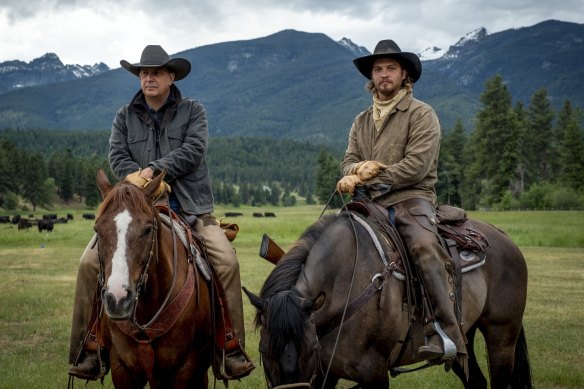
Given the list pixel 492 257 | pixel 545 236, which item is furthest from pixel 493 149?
pixel 492 257

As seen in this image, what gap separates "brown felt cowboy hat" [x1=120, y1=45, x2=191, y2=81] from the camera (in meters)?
5.59

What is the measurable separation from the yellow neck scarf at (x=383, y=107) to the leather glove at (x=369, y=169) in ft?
1.88

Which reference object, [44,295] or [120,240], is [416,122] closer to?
[120,240]

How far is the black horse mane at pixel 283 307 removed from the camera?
386 centimetres

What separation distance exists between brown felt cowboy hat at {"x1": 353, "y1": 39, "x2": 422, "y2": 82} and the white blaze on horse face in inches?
114

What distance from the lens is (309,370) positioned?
13.1 ft

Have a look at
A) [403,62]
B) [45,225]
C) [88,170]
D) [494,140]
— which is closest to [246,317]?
[403,62]

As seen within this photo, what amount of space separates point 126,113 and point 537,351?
305 inches

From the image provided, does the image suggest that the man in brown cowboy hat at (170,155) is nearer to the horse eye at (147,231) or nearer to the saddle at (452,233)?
the horse eye at (147,231)

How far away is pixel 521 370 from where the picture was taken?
639 centimetres

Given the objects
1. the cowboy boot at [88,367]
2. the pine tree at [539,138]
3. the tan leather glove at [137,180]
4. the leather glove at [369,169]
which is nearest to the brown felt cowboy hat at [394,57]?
the leather glove at [369,169]

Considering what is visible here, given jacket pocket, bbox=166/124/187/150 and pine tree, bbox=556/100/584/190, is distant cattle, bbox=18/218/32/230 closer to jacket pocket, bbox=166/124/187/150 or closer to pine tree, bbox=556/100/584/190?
jacket pocket, bbox=166/124/187/150

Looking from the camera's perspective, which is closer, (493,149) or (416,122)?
(416,122)

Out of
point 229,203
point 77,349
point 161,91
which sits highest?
point 161,91
